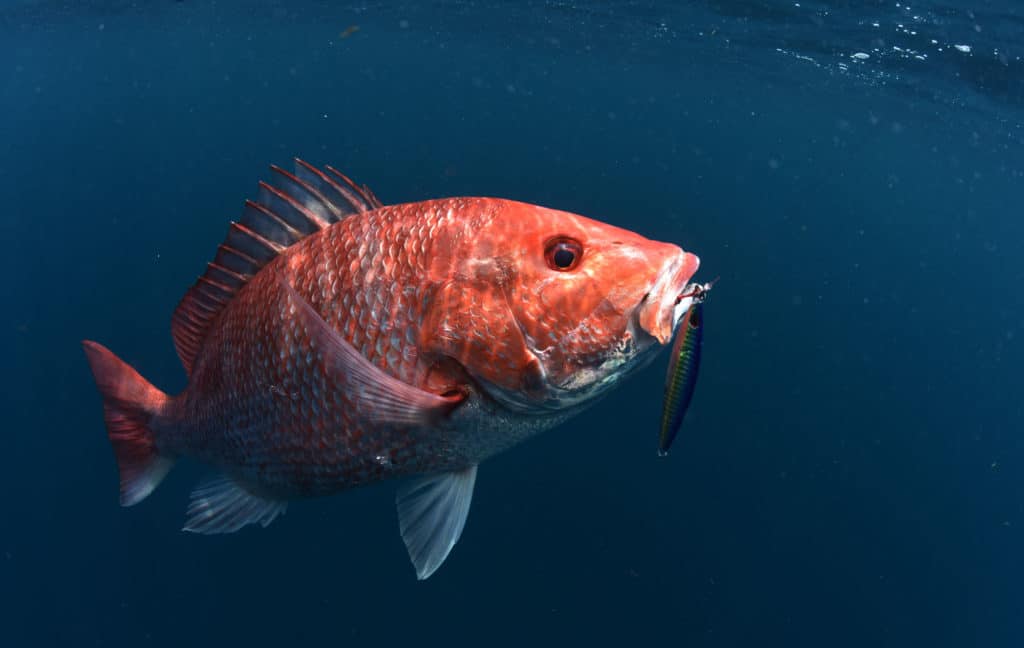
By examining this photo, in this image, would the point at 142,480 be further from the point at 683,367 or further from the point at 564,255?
the point at 683,367

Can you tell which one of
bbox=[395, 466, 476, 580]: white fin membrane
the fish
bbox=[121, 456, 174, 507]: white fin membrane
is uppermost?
the fish

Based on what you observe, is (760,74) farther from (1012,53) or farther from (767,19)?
(1012,53)

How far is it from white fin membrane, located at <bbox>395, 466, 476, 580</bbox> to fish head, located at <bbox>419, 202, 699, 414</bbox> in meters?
0.53

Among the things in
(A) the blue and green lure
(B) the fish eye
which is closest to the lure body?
(A) the blue and green lure

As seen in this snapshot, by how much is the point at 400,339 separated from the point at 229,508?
Result: 1.39m

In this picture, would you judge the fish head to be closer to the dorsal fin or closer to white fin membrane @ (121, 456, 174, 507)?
the dorsal fin

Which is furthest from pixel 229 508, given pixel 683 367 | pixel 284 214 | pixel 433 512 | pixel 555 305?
pixel 683 367

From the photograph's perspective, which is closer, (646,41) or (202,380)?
(202,380)

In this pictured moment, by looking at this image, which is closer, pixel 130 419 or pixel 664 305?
pixel 664 305

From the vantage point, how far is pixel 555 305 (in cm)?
166

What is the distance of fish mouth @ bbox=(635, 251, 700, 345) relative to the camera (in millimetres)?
1565

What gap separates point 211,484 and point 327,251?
130 cm

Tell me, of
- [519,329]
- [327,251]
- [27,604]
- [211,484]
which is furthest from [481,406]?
[27,604]

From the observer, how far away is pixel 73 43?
33.4 m
